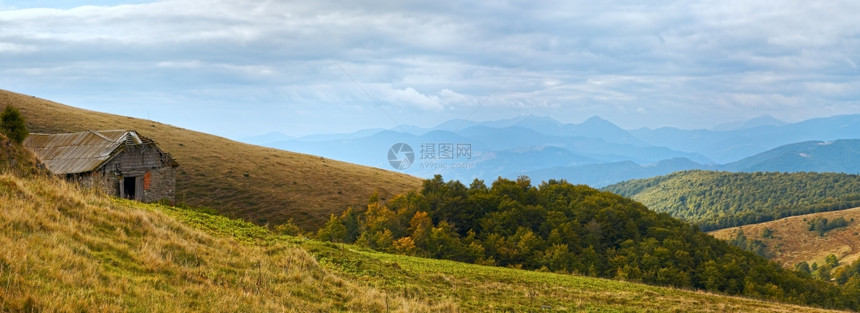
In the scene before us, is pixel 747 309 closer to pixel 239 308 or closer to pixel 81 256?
pixel 239 308

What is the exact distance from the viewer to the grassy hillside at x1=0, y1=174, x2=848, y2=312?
12.0m

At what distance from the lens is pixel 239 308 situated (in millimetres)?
13758

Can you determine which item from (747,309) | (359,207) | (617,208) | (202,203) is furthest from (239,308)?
(617,208)

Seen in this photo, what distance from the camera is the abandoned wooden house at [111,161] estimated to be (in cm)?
4441

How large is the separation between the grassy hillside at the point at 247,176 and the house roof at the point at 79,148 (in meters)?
17.3

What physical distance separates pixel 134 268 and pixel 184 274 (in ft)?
4.19

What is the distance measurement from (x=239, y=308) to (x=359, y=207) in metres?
64.4

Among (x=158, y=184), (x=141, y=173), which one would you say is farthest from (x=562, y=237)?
(x=141, y=173)

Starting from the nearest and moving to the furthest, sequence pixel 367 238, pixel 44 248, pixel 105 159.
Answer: pixel 44 248, pixel 105 159, pixel 367 238

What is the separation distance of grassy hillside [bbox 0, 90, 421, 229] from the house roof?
17341 mm

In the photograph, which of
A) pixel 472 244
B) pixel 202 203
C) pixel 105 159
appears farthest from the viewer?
pixel 202 203

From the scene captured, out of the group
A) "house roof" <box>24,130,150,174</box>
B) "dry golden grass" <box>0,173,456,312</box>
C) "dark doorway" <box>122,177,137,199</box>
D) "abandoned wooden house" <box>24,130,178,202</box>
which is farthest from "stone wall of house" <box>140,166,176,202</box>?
"dry golden grass" <box>0,173,456,312</box>

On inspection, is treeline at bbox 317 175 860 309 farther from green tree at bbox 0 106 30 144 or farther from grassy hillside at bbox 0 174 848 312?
green tree at bbox 0 106 30 144

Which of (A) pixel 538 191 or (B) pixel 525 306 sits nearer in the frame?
(B) pixel 525 306
